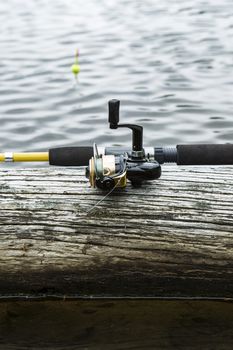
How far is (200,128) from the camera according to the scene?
23.4 feet

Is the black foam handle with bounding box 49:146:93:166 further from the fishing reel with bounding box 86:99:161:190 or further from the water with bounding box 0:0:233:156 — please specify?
the water with bounding box 0:0:233:156

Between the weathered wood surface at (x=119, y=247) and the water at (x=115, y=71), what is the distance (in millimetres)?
3531

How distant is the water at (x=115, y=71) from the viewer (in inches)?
283

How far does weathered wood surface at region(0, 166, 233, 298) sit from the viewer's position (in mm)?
2979

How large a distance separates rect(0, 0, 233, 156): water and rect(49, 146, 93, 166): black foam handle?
3.29 meters

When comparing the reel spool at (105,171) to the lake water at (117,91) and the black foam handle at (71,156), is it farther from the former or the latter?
the lake water at (117,91)

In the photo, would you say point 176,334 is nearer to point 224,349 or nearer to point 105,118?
point 224,349

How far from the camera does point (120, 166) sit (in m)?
3.25

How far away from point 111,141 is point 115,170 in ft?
12.0

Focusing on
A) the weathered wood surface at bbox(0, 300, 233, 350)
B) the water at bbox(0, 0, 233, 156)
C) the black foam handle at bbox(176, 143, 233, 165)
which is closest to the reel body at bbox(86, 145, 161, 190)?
the black foam handle at bbox(176, 143, 233, 165)

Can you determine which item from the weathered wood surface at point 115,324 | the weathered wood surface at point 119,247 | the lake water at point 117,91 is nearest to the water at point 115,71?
the lake water at point 117,91

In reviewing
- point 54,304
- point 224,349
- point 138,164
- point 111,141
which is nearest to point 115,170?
point 138,164

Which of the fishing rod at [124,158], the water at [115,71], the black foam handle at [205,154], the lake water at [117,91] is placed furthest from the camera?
the water at [115,71]

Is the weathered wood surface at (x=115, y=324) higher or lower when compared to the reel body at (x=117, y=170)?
A: lower
